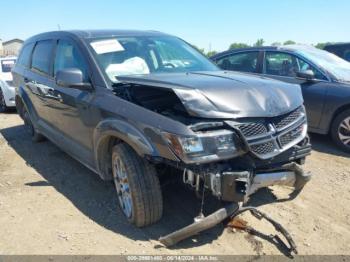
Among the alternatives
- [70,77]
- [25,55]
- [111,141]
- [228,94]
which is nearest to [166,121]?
[228,94]

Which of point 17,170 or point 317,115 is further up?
point 317,115

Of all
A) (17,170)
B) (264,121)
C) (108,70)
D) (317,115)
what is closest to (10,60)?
(17,170)

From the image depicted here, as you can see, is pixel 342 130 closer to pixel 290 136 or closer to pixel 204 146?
pixel 290 136

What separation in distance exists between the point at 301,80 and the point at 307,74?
226 millimetres

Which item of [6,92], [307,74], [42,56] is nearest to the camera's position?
[42,56]

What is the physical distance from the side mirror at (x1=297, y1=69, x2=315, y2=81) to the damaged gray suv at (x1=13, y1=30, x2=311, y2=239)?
210 cm

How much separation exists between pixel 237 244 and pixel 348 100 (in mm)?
3465

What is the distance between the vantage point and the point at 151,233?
3.35m

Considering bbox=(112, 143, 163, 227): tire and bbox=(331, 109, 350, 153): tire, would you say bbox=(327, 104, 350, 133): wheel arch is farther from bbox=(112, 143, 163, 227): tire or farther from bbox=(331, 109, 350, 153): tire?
bbox=(112, 143, 163, 227): tire

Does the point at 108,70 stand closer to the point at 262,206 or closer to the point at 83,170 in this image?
the point at 83,170

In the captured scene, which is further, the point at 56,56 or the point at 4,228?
the point at 56,56

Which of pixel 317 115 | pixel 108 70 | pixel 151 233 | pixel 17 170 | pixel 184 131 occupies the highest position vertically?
pixel 108 70

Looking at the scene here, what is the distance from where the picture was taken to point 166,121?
2.89 m

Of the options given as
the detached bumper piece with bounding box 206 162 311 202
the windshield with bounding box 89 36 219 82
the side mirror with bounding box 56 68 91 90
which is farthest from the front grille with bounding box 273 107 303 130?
the side mirror with bounding box 56 68 91 90
